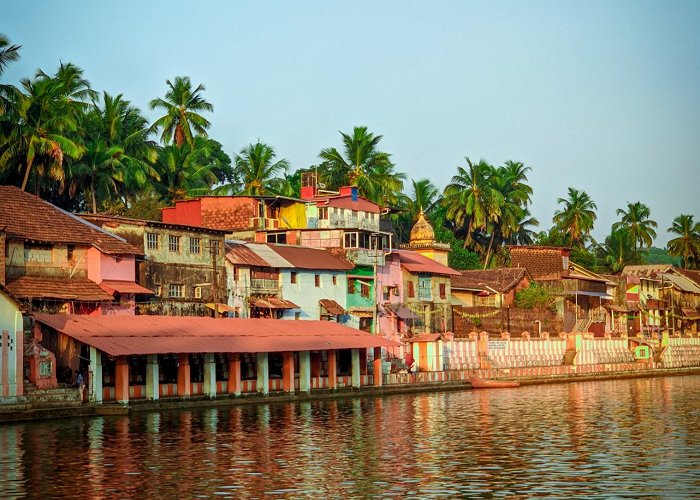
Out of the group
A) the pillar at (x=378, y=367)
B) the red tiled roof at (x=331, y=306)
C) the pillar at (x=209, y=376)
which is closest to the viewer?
the pillar at (x=209, y=376)

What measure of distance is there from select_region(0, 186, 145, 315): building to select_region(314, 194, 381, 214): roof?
71.1 feet

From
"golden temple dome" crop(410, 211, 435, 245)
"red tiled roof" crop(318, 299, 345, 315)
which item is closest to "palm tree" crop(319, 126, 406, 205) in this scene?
"golden temple dome" crop(410, 211, 435, 245)

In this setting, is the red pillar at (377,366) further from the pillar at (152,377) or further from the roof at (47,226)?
the pillar at (152,377)

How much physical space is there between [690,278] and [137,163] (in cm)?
7010

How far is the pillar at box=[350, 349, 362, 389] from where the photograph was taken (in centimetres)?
6688

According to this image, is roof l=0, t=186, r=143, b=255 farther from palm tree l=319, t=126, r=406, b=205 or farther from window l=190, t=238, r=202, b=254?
palm tree l=319, t=126, r=406, b=205

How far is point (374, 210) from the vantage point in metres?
84.1

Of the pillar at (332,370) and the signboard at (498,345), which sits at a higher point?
the signboard at (498,345)

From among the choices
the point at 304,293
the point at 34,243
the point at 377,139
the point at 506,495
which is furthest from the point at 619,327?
the point at 506,495

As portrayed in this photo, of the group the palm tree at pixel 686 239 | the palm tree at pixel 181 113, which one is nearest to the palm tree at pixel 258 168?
the palm tree at pixel 181 113

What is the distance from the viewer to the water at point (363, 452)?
98.5 ft

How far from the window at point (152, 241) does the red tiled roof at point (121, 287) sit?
2929 millimetres

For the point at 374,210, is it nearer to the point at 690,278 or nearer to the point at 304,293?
the point at 304,293

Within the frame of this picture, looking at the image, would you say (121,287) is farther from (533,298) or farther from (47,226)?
(533,298)
